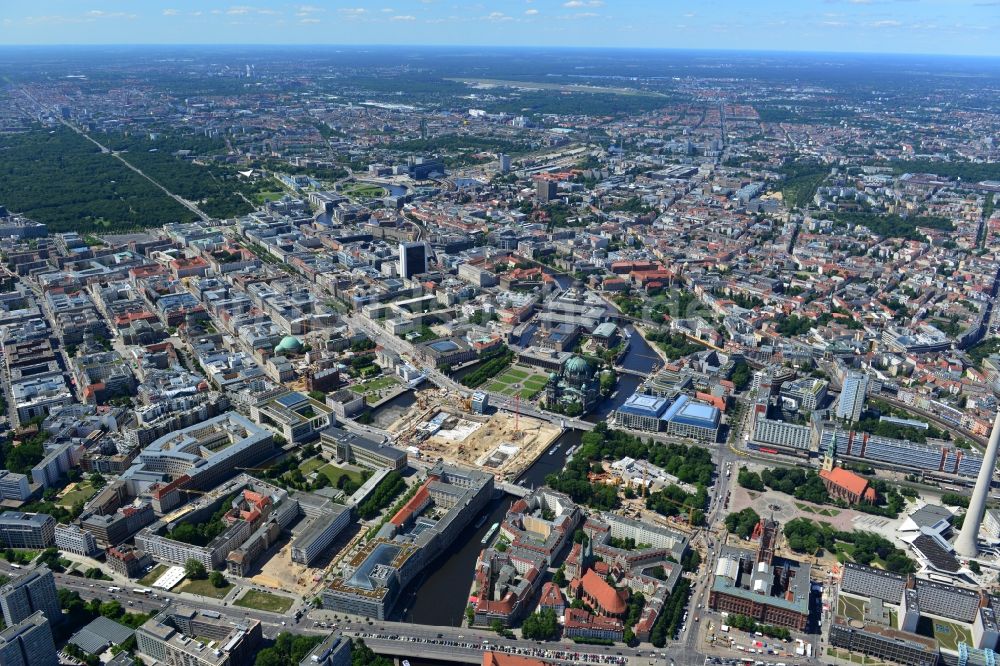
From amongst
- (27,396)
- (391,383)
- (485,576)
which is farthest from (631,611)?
(27,396)

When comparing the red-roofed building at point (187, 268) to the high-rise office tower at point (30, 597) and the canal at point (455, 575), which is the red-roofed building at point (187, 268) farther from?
the high-rise office tower at point (30, 597)

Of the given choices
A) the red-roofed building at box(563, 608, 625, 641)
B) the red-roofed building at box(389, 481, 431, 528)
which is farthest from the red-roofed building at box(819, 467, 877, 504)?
the red-roofed building at box(389, 481, 431, 528)

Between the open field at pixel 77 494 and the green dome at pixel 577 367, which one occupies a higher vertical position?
the green dome at pixel 577 367

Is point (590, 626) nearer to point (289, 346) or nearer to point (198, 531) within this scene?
point (198, 531)

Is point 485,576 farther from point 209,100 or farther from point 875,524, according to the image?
point 209,100

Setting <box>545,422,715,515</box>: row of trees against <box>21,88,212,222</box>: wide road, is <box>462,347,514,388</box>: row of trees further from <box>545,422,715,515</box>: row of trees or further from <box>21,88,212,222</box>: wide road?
<box>21,88,212,222</box>: wide road

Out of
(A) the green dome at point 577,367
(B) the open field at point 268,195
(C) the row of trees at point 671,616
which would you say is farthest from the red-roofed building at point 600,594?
(B) the open field at point 268,195

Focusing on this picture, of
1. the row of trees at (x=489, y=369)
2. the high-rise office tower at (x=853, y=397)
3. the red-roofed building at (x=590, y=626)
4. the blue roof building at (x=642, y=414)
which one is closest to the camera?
the red-roofed building at (x=590, y=626)
